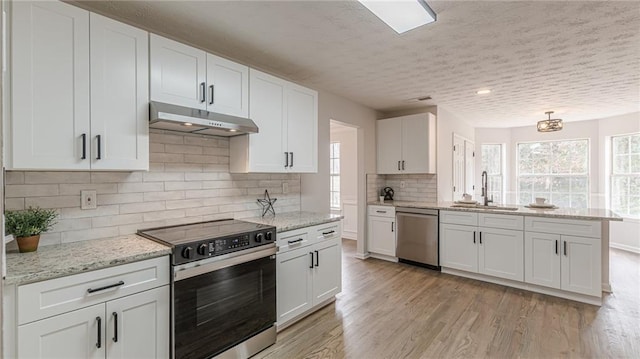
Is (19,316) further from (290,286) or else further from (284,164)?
(284,164)

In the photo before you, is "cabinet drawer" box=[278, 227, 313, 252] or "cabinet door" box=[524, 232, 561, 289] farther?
"cabinet door" box=[524, 232, 561, 289]

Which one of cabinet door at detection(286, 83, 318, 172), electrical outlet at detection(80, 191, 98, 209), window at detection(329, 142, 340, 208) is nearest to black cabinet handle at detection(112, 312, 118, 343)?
electrical outlet at detection(80, 191, 98, 209)

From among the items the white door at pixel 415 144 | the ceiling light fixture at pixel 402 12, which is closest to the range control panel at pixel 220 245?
the ceiling light fixture at pixel 402 12

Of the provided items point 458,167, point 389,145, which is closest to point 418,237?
point 389,145

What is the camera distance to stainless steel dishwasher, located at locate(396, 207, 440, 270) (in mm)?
4176

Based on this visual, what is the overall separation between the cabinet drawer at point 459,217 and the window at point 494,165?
→ 3.85 metres

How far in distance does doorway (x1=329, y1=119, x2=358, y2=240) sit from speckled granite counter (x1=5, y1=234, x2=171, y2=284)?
4514 mm

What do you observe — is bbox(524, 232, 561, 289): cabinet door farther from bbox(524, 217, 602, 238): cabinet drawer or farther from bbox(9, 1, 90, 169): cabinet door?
bbox(9, 1, 90, 169): cabinet door

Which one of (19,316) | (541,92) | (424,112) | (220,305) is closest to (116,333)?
(19,316)

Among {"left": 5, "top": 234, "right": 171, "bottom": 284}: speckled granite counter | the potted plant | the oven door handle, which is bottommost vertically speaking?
the oven door handle

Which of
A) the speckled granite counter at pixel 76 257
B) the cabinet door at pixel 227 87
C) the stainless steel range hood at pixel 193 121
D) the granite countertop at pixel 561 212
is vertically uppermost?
the cabinet door at pixel 227 87

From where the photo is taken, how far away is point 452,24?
2.23 m

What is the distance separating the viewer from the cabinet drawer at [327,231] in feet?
9.41

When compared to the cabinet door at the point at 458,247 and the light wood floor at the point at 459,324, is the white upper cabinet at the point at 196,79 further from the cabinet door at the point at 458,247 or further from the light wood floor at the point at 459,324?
the cabinet door at the point at 458,247
